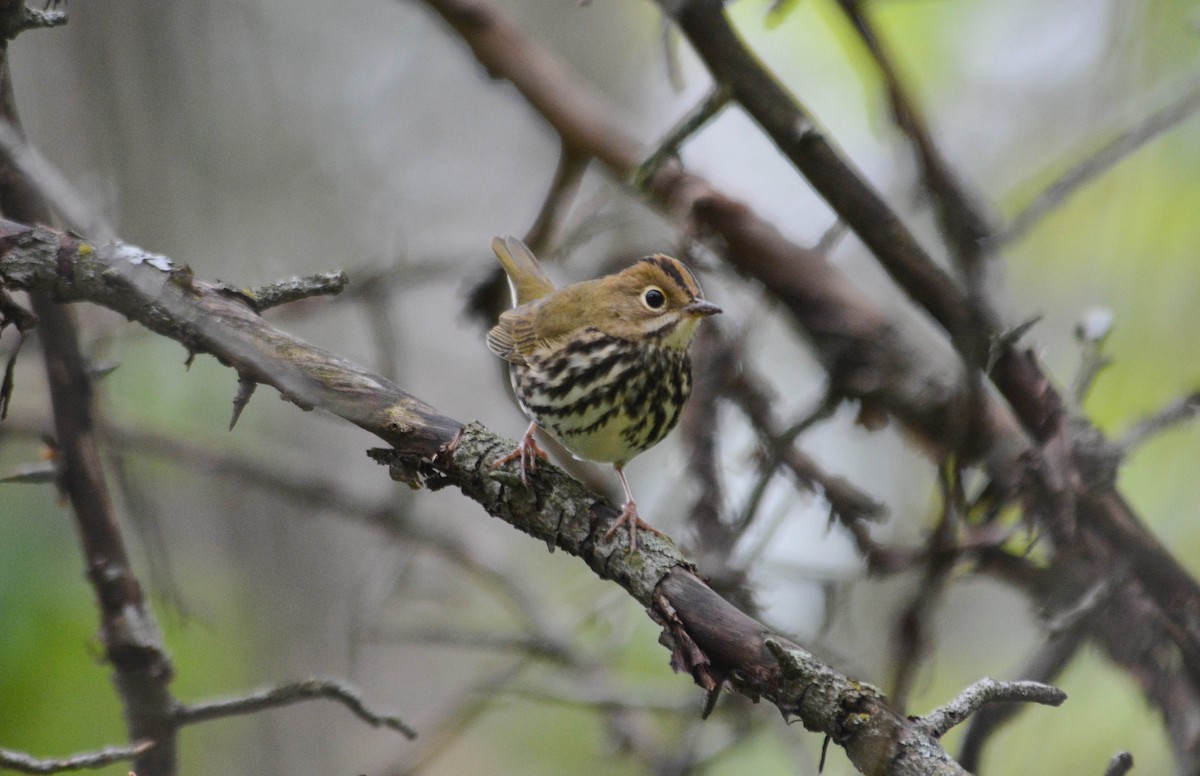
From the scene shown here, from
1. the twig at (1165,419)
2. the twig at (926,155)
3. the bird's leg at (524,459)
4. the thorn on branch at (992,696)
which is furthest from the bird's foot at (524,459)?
the twig at (1165,419)

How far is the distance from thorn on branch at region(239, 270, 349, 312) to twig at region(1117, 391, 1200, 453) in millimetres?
1942

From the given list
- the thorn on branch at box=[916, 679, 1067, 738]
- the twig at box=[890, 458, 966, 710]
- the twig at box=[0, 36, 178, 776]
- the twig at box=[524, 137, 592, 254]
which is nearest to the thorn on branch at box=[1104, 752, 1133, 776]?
the thorn on branch at box=[916, 679, 1067, 738]

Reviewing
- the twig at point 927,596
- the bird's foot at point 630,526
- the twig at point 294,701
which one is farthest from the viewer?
the twig at point 927,596

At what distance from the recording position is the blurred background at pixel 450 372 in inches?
139

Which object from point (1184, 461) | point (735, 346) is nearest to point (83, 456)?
point (735, 346)

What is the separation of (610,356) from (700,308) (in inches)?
13.5

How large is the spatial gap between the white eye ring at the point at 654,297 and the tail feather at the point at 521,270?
68 centimetres

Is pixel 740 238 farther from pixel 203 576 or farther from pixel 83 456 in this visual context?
pixel 203 576

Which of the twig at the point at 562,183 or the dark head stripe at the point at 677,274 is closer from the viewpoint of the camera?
the dark head stripe at the point at 677,274

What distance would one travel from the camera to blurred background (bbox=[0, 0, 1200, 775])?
3527 mm

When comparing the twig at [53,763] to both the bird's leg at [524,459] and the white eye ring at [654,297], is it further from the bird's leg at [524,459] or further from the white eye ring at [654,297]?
the white eye ring at [654,297]

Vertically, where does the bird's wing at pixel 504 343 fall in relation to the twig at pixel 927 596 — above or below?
above

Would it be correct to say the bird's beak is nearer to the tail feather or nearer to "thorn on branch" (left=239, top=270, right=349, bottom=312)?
the tail feather

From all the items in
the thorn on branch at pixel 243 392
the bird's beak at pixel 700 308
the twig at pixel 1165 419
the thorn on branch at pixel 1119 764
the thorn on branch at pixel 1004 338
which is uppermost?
the bird's beak at pixel 700 308
